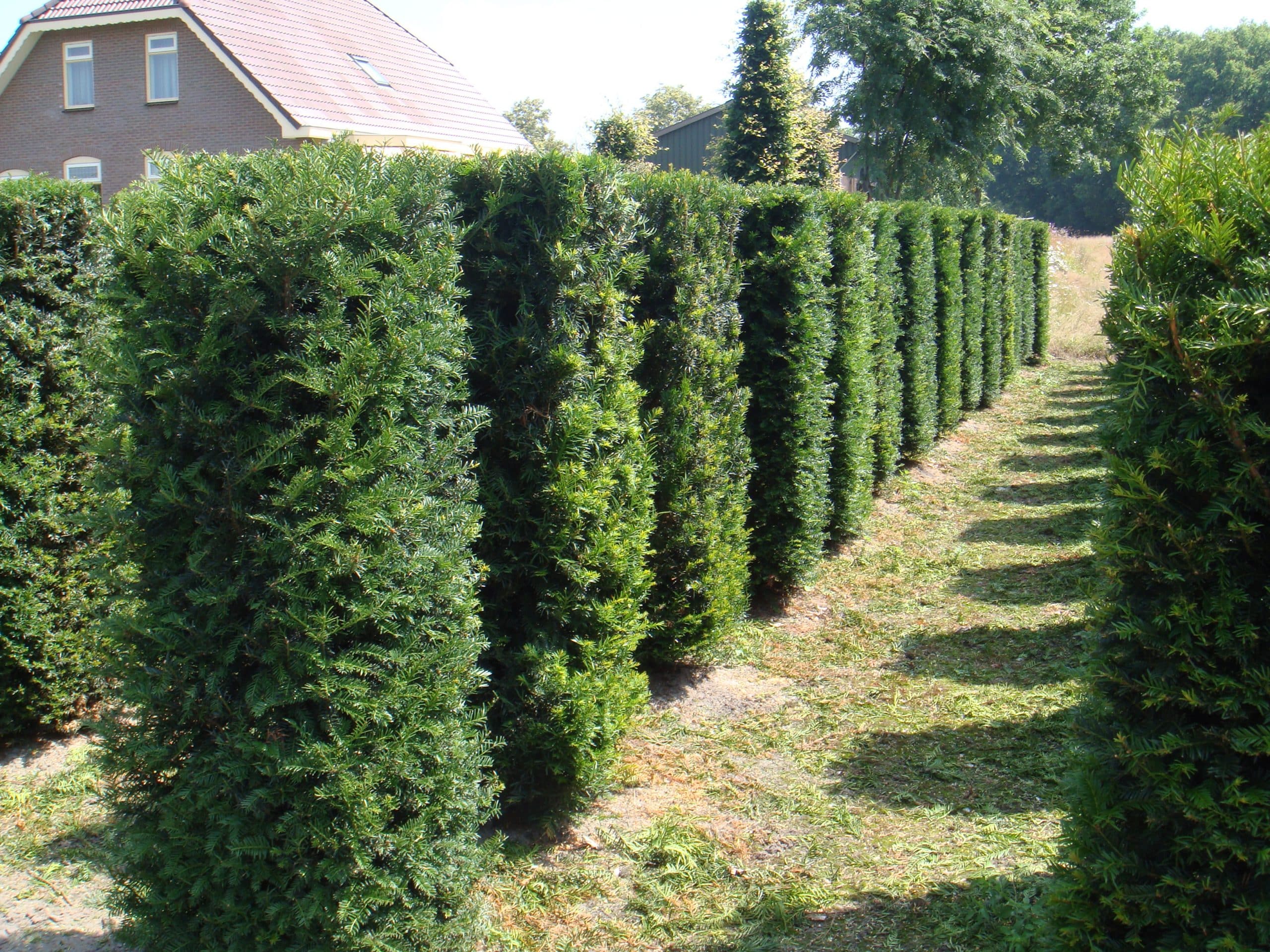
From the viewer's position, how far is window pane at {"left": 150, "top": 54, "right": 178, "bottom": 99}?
73.7 feet

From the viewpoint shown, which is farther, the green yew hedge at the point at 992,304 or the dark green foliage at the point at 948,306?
the green yew hedge at the point at 992,304

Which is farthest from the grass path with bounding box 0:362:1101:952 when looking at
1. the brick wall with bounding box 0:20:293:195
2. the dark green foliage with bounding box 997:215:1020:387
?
the brick wall with bounding box 0:20:293:195

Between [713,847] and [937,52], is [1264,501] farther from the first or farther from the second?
[937,52]

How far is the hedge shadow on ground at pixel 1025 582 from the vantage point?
7520 millimetres

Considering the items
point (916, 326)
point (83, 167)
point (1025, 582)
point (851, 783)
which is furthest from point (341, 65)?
point (851, 783)

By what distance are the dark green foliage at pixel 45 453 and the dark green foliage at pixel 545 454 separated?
226 centimetres

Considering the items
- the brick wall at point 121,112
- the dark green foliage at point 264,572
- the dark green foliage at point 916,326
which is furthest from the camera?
the brick wall at point 121,112

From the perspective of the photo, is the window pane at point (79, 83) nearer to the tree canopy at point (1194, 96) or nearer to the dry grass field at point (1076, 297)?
the dry grass field at point (1076, 297)

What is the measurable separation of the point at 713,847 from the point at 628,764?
849 millimetres

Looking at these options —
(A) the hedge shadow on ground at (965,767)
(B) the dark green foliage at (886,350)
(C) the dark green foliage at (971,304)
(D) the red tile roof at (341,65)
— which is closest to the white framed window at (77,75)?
(D) the red tile roof at (341,65)

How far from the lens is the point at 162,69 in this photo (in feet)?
74.3

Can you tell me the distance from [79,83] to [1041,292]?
24636 millimetres

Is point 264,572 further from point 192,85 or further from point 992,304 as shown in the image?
point 192,85

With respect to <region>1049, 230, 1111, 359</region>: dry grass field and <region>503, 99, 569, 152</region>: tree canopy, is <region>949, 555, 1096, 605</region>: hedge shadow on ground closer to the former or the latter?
<region>1049, 230, 1111, 359</region>: dry grass field
